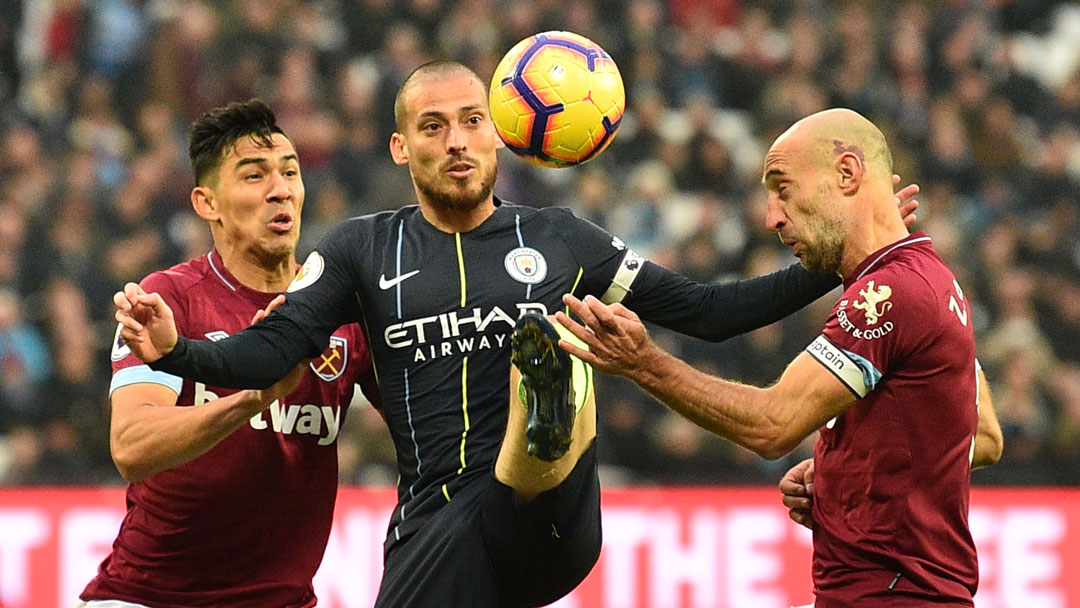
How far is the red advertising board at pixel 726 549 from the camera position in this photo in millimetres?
8023

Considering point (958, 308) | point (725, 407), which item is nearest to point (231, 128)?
point (725, 407)

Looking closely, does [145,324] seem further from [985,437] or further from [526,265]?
[985,437]

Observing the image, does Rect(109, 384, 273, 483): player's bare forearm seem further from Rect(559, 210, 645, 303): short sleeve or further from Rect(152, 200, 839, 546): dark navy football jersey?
Rect(559, 210, 645, 303): short sleeve

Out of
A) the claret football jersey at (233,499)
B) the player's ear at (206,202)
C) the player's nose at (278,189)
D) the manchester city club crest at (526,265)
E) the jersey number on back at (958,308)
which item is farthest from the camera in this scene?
the player's ear at (206,202)

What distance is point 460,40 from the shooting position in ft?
37.2

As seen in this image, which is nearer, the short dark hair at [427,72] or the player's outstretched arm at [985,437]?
the short dark hair at [427,72]

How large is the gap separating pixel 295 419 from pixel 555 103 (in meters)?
1.37

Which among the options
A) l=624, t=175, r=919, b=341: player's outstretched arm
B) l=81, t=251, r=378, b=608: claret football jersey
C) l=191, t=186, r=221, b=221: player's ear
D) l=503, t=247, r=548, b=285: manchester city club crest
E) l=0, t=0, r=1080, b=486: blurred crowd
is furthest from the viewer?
l=0, t=0, r=1080, b=486: blurred crowd

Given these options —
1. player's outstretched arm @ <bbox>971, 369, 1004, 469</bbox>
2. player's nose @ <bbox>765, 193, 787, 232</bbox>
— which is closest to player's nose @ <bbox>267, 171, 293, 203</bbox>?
player's nose @ <bbox>765, 193, 787, 232</bbox>

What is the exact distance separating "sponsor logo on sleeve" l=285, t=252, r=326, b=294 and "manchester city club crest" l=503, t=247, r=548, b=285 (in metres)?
0.57

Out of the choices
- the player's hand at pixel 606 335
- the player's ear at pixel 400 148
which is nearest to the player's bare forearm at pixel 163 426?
the player's ear at pixel 400 148

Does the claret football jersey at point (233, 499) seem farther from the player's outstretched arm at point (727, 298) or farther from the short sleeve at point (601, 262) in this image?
the player's outstretched arm at point (727, 298)

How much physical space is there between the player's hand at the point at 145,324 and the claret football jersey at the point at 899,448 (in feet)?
6.00

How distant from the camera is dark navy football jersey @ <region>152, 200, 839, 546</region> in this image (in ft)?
15.1
